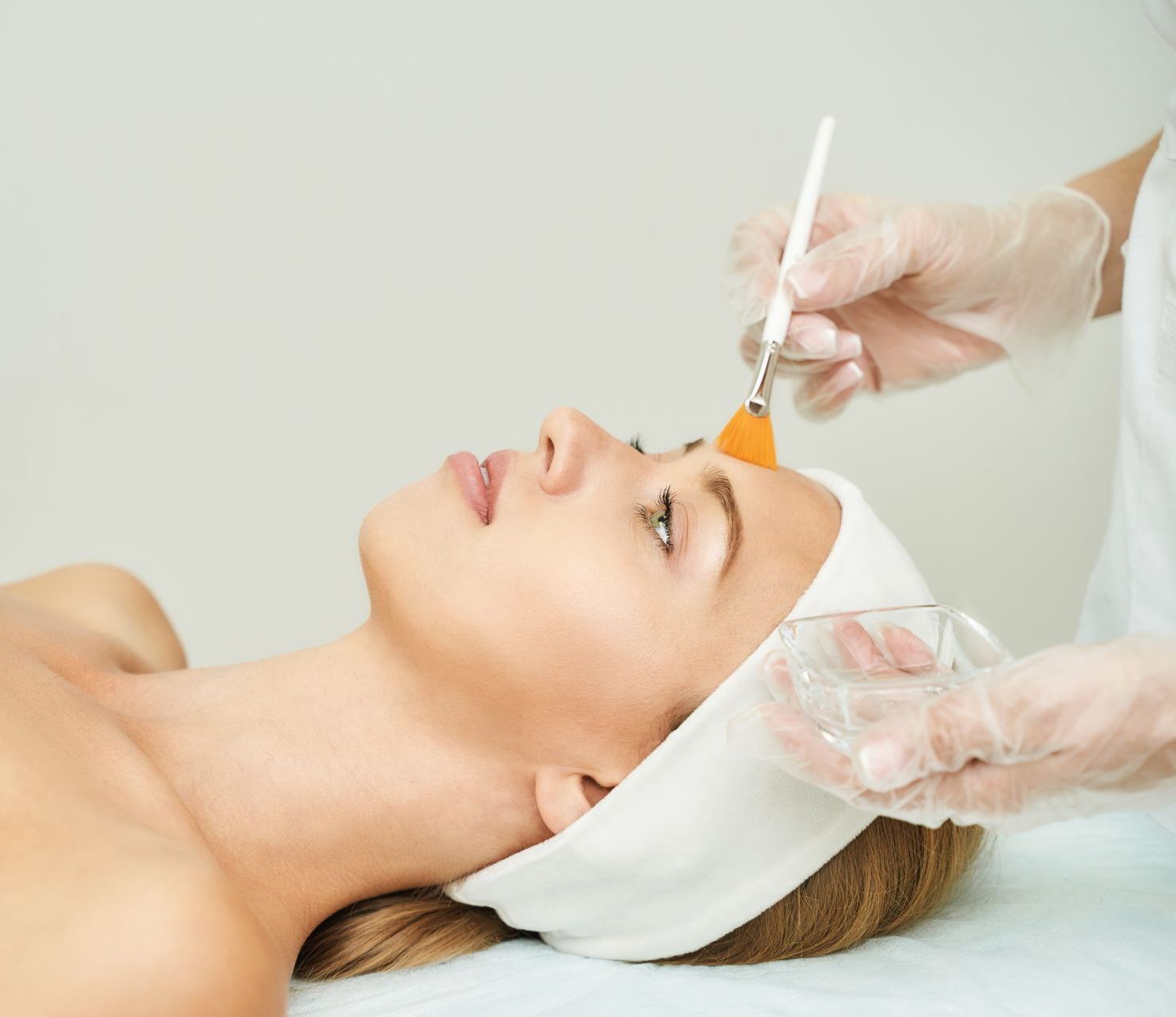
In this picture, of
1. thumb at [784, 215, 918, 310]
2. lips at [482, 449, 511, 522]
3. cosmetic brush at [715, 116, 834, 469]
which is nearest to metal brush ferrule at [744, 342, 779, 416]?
cosmetic brush at [715, 116, 834, 469]

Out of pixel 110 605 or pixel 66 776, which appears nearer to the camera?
pixel 66 776

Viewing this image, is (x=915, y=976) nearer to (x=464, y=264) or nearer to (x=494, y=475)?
(x=494, y=475)

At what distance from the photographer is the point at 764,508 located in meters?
1.45

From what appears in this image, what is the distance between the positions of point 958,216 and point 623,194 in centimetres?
85

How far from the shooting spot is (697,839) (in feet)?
4.45

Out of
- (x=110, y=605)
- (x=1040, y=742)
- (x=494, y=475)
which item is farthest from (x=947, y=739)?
(x=110, y=605)

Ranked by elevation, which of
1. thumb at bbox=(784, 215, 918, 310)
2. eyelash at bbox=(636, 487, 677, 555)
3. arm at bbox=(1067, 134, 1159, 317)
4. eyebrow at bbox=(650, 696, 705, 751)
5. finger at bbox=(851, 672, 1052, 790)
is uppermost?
arm at bbox=(1067, 134, 1159, 317)

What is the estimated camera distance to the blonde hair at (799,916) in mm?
1457

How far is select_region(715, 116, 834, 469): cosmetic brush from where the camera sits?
152 centimetres

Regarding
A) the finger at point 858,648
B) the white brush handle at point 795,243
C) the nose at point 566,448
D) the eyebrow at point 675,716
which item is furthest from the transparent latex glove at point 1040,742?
the white brush handle at point 795,243

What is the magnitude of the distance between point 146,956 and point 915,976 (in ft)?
2.77

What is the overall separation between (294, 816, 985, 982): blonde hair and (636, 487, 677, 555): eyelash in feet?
1.46

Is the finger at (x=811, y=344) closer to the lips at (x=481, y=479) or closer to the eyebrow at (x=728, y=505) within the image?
the eyebrow at (x=728, y=505)

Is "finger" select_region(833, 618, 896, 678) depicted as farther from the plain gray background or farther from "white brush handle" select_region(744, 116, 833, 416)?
the plain gray background
